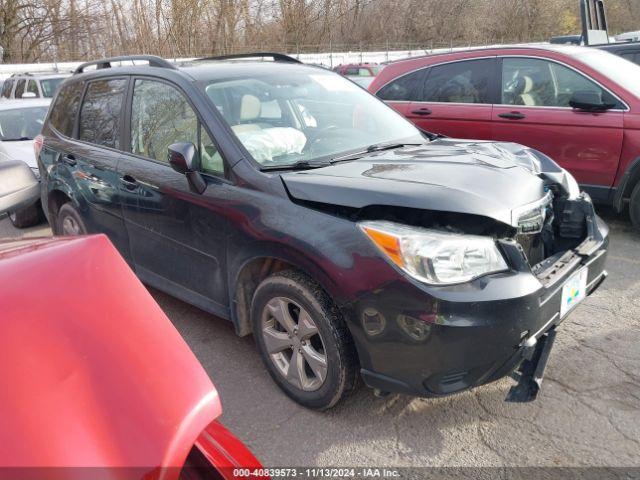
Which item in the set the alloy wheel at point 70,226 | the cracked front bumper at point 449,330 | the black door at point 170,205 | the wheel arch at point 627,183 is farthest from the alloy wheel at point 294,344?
the wheel arch at point 627,183

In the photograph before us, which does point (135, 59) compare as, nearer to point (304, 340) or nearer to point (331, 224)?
point (331, 224)

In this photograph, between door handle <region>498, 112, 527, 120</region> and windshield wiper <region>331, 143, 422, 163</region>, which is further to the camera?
door handle <region>498, 112, 527, 120</region>

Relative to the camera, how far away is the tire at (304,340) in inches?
99.4

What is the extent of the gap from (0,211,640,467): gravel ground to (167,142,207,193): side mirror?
1.11 metres

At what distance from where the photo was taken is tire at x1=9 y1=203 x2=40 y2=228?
6.49m

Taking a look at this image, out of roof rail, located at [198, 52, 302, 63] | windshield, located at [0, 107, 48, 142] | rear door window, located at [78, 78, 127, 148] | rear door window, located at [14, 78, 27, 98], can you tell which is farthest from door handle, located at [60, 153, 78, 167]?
rear door window, located at [14, 78, 27, 98]

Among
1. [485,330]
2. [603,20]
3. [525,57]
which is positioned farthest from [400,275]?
[603,20]

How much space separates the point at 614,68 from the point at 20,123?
776 centimetres

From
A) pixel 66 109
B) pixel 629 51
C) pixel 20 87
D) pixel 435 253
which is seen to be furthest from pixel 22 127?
pixel 629 51

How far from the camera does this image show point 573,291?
2689 millimetres

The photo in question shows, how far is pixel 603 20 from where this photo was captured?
8969 millimetres

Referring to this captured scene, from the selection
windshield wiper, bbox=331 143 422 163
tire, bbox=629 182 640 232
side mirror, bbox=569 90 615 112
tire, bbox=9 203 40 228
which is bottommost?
tire, bbox=9 203 40 228

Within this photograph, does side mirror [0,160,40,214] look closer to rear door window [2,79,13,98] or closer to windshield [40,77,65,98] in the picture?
windshield [40,77,65,98]

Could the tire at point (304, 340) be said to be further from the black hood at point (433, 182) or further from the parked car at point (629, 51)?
the parked car at point (629, 51)
